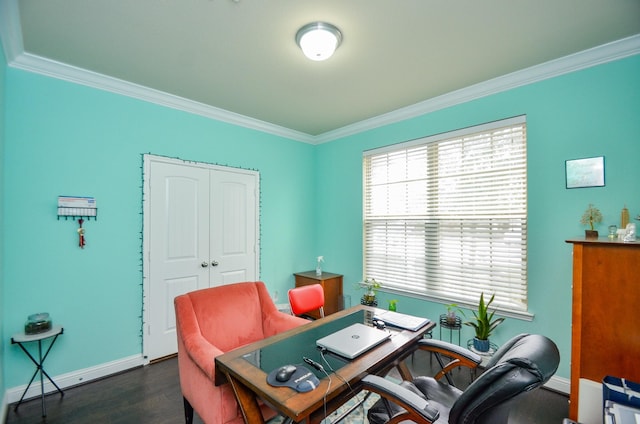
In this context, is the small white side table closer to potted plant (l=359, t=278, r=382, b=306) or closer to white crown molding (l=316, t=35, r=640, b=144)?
potted plant (l=359, t=278, r=382, b=306)

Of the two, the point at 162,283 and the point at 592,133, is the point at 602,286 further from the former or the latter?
the point at 162,283

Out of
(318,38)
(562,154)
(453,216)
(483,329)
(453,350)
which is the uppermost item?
(318,38)

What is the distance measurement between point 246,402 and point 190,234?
233 centimetres

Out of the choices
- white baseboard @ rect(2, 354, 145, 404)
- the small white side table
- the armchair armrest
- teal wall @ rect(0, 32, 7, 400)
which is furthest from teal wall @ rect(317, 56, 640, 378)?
teal wall @ rect(0, 32, 7, 400)

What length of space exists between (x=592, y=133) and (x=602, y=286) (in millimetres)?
1315

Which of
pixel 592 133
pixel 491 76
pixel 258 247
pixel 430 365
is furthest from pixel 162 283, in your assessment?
pixel 592 133

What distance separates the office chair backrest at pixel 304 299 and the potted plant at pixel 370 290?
98cm

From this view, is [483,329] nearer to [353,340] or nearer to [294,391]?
[353,340]

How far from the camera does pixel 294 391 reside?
1199 mm

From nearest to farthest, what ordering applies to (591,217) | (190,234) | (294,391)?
(294,391) → (591,217) → (190,234)

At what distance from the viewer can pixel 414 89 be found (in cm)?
300

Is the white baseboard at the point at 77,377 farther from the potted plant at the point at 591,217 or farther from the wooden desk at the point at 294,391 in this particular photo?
the potted plant at the point at 591,217

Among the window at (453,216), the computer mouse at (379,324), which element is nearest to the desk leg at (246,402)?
the computer mouse at (379,324)

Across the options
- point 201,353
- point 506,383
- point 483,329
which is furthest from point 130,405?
point 483,329
